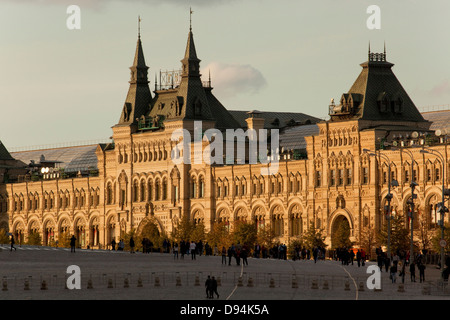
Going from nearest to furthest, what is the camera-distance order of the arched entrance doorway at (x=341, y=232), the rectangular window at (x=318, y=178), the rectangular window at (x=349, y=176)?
the arched entrance doorway at (x=341, y=232) < the rectangular window at (x=349, y=176) < the rectangular window at (x=318, y=178)

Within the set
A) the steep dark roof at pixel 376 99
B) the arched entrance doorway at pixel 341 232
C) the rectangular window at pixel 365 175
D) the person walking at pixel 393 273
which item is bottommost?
the person walking at pixel 393 273

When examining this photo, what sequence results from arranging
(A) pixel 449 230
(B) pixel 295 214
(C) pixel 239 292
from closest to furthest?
(C) pixel 239 292
(A) pixel 449 230
(B) pixel 295 214

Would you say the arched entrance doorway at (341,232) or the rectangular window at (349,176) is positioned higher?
the rectangular window at (349,176)

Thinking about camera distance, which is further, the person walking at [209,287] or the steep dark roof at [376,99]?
the steep dark roof at [376,99]

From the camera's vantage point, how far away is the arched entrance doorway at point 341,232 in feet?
597

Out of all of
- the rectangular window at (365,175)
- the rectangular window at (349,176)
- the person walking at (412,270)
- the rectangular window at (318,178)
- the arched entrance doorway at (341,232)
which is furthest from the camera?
the rectangular window at (318,178)

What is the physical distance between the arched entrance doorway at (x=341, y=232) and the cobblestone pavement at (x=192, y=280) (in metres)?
42.5

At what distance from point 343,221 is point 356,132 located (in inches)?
435

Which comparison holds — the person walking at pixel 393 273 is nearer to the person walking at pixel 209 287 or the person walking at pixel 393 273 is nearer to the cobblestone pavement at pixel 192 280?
the cobblestone pavement at pixel 192 280

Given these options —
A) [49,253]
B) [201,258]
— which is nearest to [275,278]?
[201,258]

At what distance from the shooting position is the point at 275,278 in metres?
114

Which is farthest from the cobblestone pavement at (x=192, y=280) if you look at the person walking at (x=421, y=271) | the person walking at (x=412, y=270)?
the person walking at (x=421, y=271)

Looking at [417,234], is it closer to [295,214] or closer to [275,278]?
[295,214]

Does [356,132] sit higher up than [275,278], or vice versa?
[356,132]
